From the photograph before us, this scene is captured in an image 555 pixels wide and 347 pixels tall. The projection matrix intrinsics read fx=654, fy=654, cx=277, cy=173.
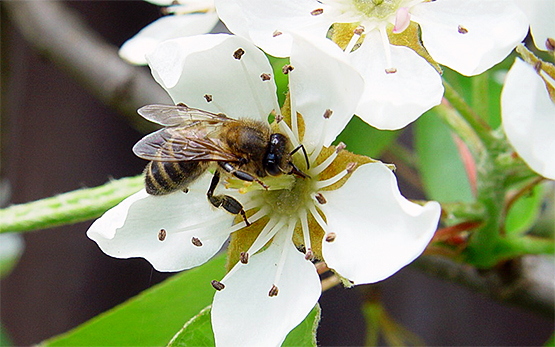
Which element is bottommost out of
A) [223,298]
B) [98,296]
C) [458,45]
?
[98,296]

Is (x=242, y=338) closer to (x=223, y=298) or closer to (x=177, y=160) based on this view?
(x=223, y=298)

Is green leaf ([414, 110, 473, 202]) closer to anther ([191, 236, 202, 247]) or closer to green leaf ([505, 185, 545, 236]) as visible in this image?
green leaf ([505, 185, 545, 236])

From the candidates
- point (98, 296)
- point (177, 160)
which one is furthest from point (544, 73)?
point (98, 296)

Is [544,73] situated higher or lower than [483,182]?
higher

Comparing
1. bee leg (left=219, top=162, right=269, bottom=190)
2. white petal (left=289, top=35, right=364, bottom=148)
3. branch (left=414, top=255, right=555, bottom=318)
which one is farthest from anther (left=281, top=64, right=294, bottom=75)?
branch (left=414, top=255, right=555, bottom=318)

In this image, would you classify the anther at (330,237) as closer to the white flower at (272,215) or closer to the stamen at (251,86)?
the white flower at (272,215)

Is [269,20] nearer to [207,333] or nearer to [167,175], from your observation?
[167,175]

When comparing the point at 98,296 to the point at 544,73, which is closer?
the point at 544,73

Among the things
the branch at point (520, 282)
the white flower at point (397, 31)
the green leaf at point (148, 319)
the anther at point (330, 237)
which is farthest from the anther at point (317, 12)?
the branch at point (520, 282)
